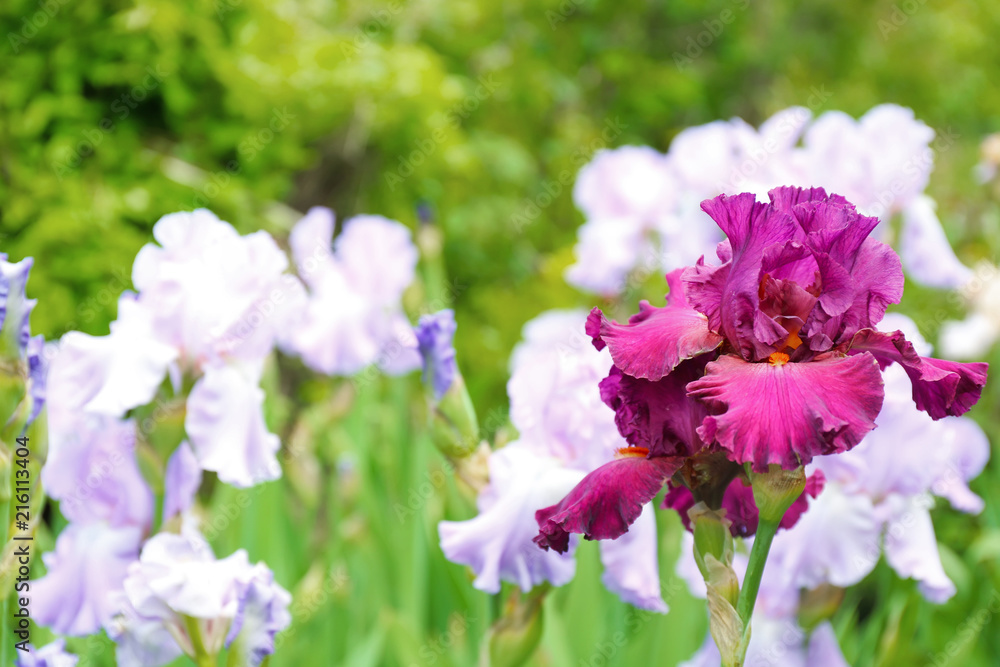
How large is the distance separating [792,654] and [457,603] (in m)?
0.71

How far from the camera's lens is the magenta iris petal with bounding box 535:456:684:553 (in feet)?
2.48

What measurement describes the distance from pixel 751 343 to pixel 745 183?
3.85 feet

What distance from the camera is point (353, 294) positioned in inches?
78.7

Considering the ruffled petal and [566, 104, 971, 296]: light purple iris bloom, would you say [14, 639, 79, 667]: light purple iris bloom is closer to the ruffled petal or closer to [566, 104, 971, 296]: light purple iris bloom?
the ruffled petal

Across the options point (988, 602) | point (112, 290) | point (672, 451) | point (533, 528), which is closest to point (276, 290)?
point (533, 528)

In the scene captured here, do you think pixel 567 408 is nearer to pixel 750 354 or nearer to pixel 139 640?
pixel 750 354

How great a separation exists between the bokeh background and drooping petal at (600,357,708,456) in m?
0.48

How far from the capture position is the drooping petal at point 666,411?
0.76m

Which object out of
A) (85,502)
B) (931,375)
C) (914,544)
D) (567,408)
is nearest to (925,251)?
(914,544)

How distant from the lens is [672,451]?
0.77 m

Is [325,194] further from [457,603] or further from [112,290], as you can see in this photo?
[457,603]

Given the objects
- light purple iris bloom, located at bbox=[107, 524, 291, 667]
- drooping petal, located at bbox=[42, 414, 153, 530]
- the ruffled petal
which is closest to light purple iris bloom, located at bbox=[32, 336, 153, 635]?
drooping petal, located at bbox=[42, 414, 153, 530]

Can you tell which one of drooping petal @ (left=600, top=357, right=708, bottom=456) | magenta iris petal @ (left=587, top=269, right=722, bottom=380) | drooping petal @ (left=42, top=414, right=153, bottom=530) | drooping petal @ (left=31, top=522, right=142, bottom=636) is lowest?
drooping petal @ (left=31, top=522, right=142, bottom=636)

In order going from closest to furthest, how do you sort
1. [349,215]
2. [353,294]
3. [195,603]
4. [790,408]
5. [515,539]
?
[790,408] → [195,603] → [515,539] → [353,294] → [349,215]
